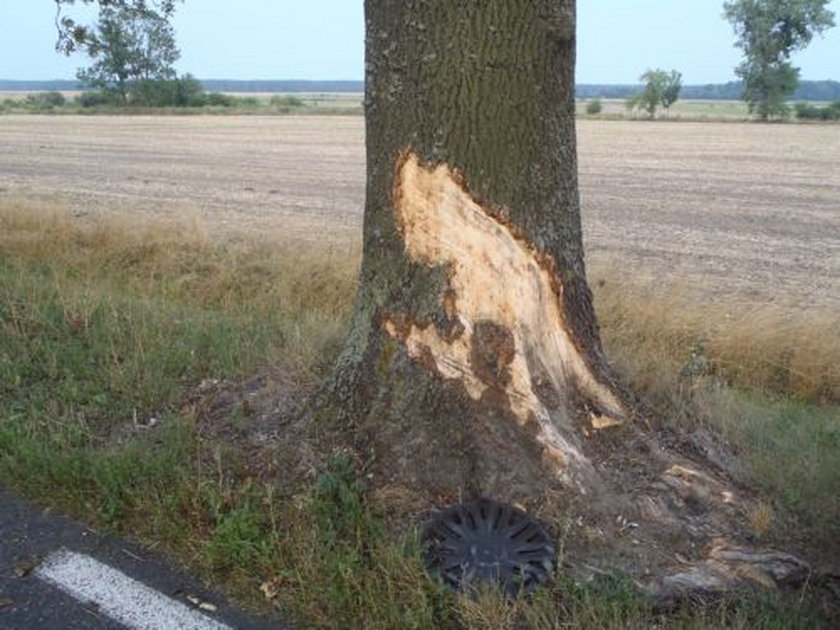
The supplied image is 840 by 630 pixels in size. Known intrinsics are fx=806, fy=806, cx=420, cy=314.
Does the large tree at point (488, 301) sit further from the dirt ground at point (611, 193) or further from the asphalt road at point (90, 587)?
the dirt ground at point (611, 193)

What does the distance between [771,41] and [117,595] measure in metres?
85.7

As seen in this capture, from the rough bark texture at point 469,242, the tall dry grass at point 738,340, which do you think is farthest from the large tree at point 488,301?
the tall dry grass at point 738,340

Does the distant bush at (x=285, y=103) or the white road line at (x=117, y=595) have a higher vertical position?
the distant bush at (x=285, y=103)

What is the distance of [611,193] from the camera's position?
2259 cm

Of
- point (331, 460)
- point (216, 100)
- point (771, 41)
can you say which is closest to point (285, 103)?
point (216, 100)

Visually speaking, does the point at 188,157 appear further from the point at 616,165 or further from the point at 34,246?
the point at 34,246

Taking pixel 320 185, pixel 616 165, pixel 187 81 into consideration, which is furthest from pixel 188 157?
pixel 187 81

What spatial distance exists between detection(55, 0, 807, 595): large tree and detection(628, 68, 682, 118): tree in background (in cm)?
8606

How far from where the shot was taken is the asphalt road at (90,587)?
281 centimetres

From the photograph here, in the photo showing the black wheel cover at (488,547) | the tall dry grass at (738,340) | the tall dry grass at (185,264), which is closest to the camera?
the black wheel cover at (488,547)

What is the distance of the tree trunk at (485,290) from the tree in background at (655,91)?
3389 inches

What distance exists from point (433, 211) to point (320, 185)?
20497 mm

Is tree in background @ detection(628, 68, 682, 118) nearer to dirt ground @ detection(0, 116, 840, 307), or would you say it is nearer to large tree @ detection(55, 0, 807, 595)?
dirt ground @ detection(0, 116, 840, 307)

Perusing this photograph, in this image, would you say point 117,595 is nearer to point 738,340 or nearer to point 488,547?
point 488,547
